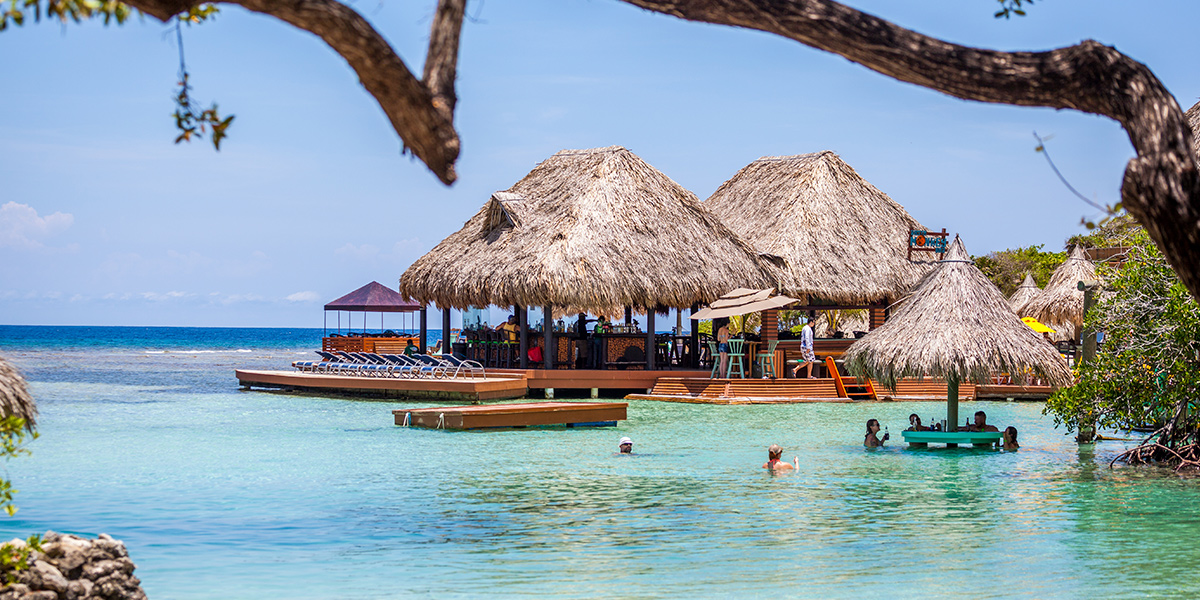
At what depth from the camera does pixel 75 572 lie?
20.4ft

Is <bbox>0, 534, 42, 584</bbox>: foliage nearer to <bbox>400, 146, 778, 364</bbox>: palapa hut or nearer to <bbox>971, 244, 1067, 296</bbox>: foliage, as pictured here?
<bbox>400, 146, 778, 364</bbox>: palapa hut

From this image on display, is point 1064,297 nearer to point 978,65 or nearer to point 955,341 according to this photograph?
point 955,341

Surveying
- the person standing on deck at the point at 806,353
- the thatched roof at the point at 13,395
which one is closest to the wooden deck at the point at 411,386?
the person standing on deck at the point at 806,353

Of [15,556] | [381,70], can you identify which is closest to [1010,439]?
[15,556]

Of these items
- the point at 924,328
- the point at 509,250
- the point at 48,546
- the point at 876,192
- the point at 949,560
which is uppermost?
the point at 876,192

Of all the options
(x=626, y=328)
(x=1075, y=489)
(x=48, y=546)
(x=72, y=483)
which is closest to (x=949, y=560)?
(x=1075, y=489)

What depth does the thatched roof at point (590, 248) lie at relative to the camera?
2395 cm

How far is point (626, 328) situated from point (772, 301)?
4090 mm

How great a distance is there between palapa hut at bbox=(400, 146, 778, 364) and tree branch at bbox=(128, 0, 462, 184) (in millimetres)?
19975

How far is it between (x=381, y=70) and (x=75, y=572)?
4.23 metres

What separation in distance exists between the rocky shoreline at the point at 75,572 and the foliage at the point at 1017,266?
41540mm

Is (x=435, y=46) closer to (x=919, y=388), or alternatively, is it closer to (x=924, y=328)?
(x=924, y=328)

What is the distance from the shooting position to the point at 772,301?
23.4m

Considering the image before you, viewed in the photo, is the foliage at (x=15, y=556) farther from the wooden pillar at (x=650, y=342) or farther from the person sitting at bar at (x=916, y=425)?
the wooden pillar at (x=650, y=342)
